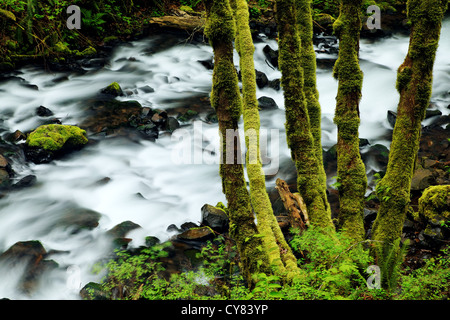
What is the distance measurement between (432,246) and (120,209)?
572 centimetres

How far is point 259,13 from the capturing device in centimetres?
1669

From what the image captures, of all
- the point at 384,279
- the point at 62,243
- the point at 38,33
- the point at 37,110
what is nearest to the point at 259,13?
the point at 38,33

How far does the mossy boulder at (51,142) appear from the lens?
888 cm

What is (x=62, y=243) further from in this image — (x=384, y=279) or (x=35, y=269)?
(x=384, y=279)

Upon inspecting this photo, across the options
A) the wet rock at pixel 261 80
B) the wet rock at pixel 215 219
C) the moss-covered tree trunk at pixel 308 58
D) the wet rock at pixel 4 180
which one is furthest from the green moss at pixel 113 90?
the moss-covered tree trunk at pixel 308 58

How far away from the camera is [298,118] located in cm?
430

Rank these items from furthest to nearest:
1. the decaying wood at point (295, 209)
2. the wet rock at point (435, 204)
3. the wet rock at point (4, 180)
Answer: the wet rock at point (4, 180), the wet rock at point (435, 204), the decaying wood at point (295, 209)

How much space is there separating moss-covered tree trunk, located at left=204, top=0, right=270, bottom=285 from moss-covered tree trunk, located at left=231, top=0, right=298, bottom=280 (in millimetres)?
423

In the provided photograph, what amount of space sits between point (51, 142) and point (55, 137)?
8.1 inches

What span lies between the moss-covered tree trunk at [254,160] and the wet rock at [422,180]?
3971 mm

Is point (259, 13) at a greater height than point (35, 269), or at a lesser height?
greater

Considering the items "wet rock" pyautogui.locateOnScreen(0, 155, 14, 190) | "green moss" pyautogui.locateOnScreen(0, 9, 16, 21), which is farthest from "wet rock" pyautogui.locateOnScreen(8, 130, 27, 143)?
"green moss" pyautogui.locateOnScreen(0, 9, 16, 21)

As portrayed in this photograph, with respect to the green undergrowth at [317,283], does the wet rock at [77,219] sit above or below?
below

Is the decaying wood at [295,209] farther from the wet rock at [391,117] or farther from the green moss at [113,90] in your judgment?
the green moss at [113,90]
